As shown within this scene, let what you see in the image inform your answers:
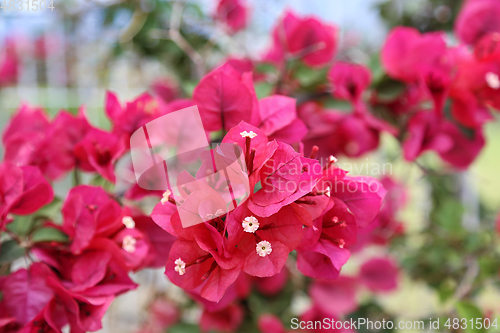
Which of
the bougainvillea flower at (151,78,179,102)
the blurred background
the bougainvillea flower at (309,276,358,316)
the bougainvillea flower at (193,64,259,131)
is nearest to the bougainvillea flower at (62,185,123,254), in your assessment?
the bougainvillea flower at (193,64,259,131)

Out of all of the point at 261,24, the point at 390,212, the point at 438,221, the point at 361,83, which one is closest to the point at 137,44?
the point at 261,24

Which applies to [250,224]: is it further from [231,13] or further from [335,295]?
[231,13]

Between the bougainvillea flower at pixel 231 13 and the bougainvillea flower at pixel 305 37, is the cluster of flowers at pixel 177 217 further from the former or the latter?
the bougainvillea flower at pixel 231 13

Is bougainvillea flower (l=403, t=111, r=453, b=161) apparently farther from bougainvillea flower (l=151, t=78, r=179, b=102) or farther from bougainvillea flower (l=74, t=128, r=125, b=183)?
bougainvillea flower (l=151, t=78, r=179, b=102)

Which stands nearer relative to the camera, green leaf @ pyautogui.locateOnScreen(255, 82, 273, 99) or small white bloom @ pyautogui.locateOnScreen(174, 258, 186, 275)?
small white bloom @ pyautogui.locateOnScreen(174, 258, 186, 275)

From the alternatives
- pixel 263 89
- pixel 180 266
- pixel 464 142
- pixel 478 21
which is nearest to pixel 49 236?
pixel 180 266

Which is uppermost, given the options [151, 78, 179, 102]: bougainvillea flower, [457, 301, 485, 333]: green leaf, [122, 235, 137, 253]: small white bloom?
[122, 235, 137, 253]: small white bloom
